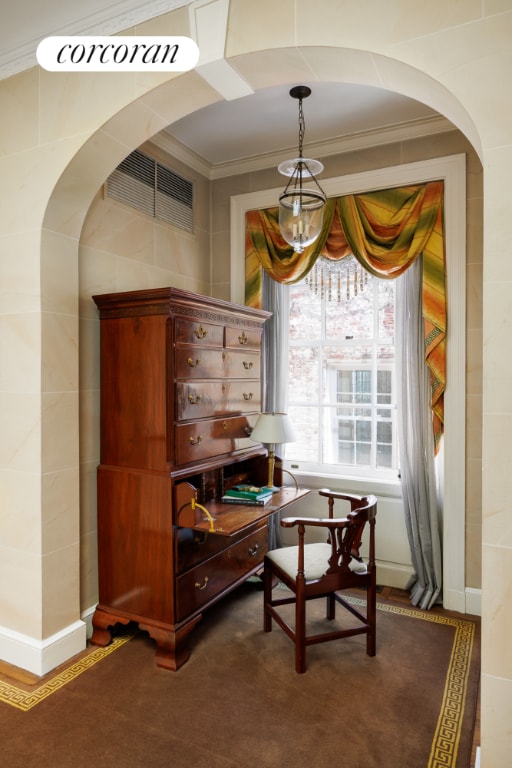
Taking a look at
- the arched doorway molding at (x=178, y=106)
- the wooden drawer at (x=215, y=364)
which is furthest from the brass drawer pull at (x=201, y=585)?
the wooden drawer at (x=215, y=364)

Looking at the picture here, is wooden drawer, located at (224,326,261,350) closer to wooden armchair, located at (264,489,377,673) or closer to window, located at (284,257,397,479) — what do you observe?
window, located at (284,257,397,479)

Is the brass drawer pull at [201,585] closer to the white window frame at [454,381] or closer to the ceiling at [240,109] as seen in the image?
the white window frame at [454,381]

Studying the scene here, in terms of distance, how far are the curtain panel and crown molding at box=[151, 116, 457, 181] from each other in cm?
33

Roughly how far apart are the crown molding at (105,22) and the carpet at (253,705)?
2.98 m

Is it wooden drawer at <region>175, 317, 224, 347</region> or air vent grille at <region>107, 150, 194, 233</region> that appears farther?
A: air vent grille at <region>107, 150, 194, 233</region>

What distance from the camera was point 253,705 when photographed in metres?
2.21

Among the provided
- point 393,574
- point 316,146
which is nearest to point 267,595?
point 393,574

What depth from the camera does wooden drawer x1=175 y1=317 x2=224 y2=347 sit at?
2.59m

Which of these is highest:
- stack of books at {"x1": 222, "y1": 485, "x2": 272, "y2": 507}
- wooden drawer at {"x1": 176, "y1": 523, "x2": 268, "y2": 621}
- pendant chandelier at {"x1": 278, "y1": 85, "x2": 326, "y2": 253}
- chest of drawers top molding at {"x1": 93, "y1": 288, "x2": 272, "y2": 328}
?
pendant chandelier at {"x1": 278, "y1": 85, "x2": 326, "y2": 253}

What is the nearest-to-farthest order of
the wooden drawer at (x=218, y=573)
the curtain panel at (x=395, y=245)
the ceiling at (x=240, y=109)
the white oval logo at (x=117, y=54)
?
the white oval logo at (x=117, y=54) → the ceiling at (x=240, y=109) → the wooden drawer at (x=218, y=573) → the curtain panel at (x=395, y=245)

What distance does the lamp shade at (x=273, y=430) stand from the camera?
3.01 m

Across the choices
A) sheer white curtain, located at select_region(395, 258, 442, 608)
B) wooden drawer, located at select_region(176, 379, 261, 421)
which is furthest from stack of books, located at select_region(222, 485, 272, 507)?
sheer white curtain, located at select_region(395, 258, 442, 608)

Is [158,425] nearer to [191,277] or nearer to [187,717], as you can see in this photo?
[187,717]

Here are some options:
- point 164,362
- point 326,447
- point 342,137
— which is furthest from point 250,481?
point 342,137
